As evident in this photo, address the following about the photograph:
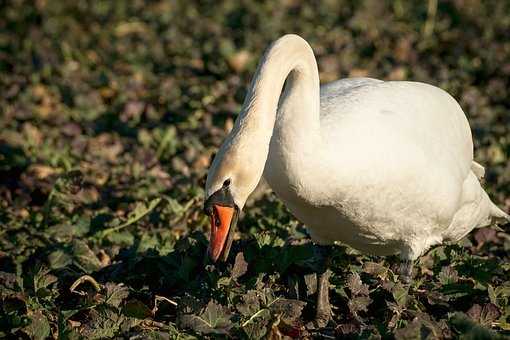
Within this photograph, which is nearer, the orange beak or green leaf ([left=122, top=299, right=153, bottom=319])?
the orange beak

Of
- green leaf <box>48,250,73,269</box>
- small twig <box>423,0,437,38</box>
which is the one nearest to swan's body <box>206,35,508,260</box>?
green leaf <box>48,250,73,269</box>

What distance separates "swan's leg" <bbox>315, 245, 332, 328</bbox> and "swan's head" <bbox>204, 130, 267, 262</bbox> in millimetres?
882

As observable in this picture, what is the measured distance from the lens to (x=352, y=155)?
4176 mm

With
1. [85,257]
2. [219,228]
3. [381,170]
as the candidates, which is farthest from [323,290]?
[85,257]

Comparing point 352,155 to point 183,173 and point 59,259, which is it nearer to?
point 59,259

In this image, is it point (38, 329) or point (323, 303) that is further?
point (323, 303)

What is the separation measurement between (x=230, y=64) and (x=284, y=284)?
4217 mm

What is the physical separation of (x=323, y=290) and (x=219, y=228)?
3.23 ft

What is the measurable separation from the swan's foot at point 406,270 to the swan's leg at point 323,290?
Result: 41 centimetres

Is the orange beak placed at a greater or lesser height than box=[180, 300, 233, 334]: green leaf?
greater

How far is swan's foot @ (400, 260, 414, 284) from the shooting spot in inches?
193

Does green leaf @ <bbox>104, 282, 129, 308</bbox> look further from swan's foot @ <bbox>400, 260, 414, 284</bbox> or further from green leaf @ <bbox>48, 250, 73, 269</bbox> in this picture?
swan's foot @ <bbox>400, 260, 414, 284</bbox>

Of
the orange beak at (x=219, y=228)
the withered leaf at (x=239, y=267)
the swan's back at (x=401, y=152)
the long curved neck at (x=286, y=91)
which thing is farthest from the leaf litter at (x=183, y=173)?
the long curved neck at (x=286, y=91)

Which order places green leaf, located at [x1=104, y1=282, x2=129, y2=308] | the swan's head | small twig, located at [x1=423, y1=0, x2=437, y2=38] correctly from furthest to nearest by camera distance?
small twig, located at [x1=423, y1=0, x2=437, y2=38], green leaf, located at [x1=104, y1=282, x2=129, y2=308], the swan's head
